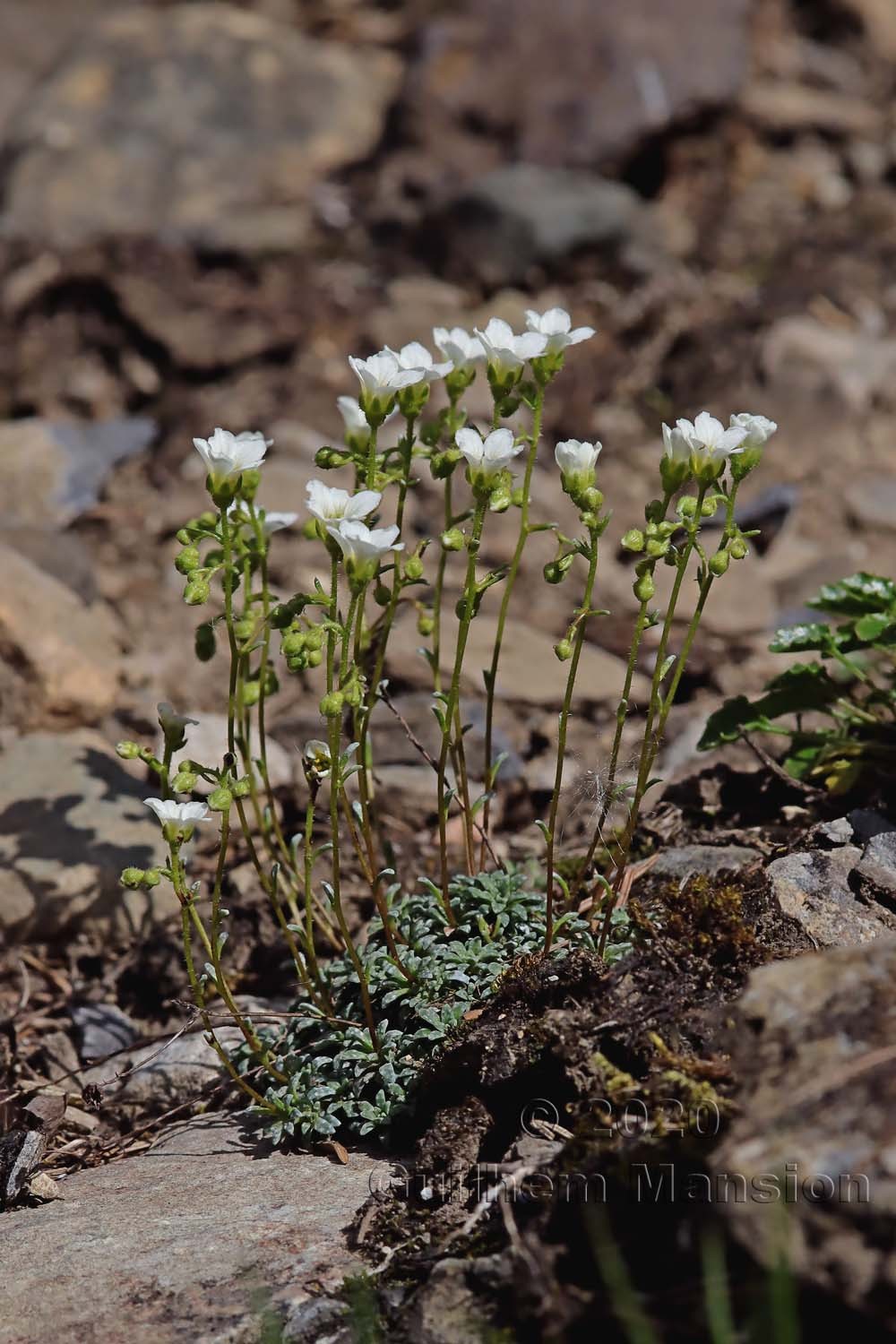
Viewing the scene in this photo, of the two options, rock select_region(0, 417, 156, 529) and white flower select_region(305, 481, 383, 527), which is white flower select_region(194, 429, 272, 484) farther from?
rock select_region(0, 417, 156, 529)

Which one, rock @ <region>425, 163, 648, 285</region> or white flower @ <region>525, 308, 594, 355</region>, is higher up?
rock @ <region>425, 163, 648, 285</region>

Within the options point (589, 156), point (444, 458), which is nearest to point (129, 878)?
point (444, 458)

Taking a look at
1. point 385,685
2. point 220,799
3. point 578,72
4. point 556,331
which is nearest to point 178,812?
point 220,799

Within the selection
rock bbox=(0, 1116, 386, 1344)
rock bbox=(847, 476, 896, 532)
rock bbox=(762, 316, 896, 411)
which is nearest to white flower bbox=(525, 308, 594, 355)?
rock bbox=(0, 1116, 386, 1344)

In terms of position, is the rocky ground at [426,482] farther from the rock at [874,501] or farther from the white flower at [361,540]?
the white flower at [361,540]

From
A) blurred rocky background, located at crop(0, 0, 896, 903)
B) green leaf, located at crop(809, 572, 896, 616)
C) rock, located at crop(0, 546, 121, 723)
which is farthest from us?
blurred rocky background, located at crop(0, 0, 896, 903)

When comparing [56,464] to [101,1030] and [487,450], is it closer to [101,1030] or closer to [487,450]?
[101,1030]

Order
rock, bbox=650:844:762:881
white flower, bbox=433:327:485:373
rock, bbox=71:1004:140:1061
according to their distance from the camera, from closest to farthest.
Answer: white flower, bbox=433:327:485:373 < rock, bbox=650:844:762:881 < rock, bbox=71:1004:140:1061

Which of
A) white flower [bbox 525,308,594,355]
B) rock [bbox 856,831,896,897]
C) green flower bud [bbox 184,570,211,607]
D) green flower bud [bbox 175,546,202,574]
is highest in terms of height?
white flower [bbox 525,308,594,355]

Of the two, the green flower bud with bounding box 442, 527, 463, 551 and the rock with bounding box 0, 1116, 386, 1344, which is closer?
the rock with bounding box 0, 1116, 386, 1344
